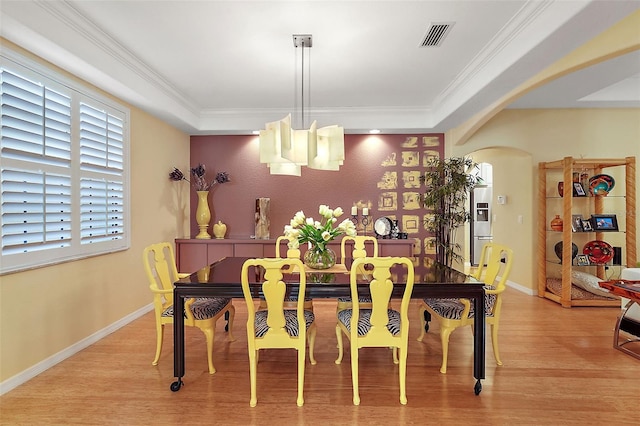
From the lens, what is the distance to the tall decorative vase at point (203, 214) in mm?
5207

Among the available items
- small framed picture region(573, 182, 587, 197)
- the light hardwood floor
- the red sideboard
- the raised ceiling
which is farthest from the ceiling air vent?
small framed picture region(573, 182, 587, 197)

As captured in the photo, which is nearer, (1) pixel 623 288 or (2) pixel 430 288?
(2) pixel 430 288

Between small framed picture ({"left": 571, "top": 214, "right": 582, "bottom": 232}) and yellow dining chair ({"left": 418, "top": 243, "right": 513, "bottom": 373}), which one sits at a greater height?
small framed picture ({"left": 571, "top": 214, "right": 582, "bottom": 232})

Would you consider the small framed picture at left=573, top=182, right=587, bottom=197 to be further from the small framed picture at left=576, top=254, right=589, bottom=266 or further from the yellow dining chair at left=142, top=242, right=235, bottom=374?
the yellow dining chair at left=142, top=242, right=235, bottom=374

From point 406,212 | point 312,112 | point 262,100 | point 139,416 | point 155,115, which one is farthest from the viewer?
point 406,212

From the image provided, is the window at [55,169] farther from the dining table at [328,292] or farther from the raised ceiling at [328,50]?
the dining table at [328,292]

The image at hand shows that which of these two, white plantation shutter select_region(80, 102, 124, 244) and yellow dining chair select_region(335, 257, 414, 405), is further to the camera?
white plantation shutter select_region(80, 102, 124, 244)

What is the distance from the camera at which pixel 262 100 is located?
465 centimetres

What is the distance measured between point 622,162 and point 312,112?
4.02m

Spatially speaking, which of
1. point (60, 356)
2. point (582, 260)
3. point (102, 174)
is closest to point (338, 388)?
point (60, 356)

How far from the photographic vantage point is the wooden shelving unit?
4.45 metres

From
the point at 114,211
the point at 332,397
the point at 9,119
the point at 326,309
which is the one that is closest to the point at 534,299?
the point at 326,309

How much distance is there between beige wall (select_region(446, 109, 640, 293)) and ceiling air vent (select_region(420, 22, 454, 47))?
242cm

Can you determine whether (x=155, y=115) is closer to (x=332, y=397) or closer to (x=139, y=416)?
(x=139, y=416)
